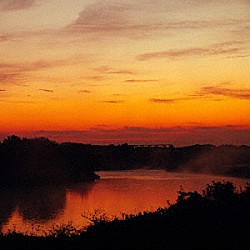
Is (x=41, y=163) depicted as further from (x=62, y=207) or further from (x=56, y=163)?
(x=62, y=207)

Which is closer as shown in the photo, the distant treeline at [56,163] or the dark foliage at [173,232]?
the dark foliage at [173,232]

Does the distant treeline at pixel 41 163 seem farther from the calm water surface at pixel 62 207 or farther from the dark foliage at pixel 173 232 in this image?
the dark foliage at pixel 173 232

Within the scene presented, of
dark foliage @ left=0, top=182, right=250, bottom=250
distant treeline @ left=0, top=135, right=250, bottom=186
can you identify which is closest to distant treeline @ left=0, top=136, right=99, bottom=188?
distant treeline @ left=0, top=135, right=250, bottom=186

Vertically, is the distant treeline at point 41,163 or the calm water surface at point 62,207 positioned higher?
the distant treeline at point 41,163

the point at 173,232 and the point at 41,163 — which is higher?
the point at 41,163

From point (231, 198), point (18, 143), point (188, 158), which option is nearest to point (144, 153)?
point (188, 158)

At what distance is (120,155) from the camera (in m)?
160

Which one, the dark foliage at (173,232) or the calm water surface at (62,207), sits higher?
the dark foliage at (173,232)

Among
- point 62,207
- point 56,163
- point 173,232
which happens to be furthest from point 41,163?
point 173,232

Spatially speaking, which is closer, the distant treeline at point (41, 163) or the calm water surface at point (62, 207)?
the calm water surface at point (62, 207)

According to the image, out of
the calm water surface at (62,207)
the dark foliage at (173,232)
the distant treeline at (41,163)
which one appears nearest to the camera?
the dark foliage at (173,232)

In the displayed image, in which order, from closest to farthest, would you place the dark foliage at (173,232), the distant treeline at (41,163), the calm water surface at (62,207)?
the dark foliage at (173,232) → the calm water surface at (62,207) → the distant treeline at (41,163)

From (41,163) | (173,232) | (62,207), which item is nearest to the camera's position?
(173,232)

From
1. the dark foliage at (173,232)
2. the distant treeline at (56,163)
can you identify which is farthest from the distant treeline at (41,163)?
the dark foliage at (173,232)
